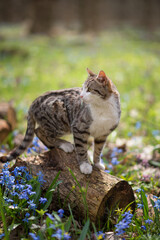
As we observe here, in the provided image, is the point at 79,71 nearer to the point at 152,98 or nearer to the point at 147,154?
the point at 152,98

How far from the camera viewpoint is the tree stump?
451 cm

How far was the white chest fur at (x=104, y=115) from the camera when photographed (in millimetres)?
2990

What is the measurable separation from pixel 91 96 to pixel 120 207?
1.26 meters

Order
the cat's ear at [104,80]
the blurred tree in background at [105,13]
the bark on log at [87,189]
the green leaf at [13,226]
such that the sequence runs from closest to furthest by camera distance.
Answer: the green leaf at [13,226]
the bark on log at [87,189]
the cat's ear at [104,80]
the blurred tree in background at [105,13]

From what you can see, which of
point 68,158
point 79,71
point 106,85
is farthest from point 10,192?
point 79,71

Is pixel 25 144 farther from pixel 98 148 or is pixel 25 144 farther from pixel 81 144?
pixel 98 148

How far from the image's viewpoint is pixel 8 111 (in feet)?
16.3

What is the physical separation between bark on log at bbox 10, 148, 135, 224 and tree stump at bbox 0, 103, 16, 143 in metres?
1.79

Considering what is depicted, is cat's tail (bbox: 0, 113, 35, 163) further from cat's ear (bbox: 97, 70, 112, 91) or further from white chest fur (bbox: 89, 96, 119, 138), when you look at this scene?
cat's ear (bbox: 97, 70, 112, 91)

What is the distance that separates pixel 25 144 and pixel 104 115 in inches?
46.9

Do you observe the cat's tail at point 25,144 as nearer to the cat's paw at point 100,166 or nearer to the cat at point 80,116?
the cat at point 80,116

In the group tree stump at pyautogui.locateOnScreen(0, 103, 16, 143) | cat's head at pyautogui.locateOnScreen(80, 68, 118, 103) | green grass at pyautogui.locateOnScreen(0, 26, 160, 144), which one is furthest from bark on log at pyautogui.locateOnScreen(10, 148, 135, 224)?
green grass at pyautogui.locateOnScreen(0, 26, 160, 144)

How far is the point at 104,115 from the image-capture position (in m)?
2.99

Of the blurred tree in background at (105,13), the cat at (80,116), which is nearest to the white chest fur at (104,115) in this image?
the cat at (80,116)
